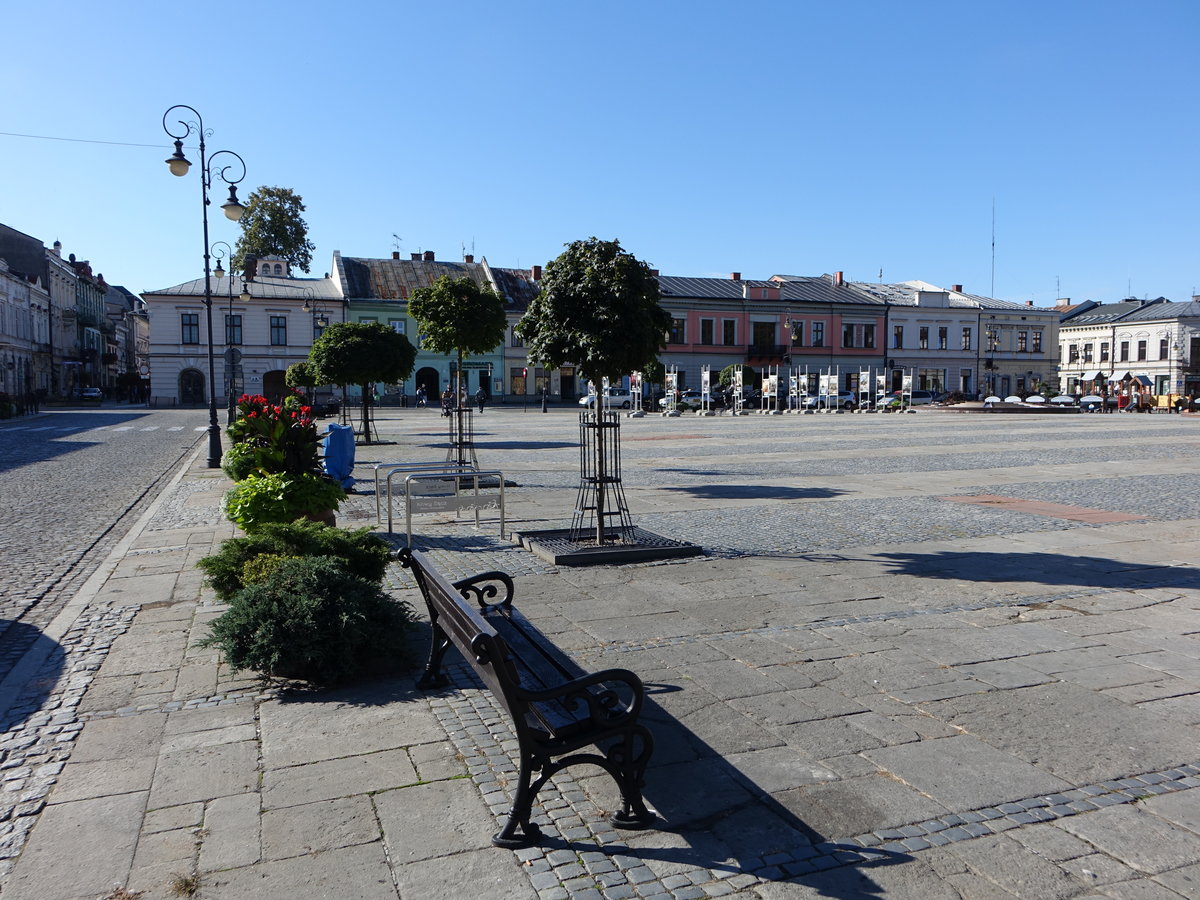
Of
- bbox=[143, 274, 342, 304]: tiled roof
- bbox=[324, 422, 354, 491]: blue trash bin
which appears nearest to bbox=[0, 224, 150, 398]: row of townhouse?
bbox=[143, 274, 342, 304]: tiled roof

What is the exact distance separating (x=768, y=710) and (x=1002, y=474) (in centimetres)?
1310

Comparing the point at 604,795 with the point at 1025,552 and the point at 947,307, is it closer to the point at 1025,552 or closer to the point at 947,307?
the point at 1025,552

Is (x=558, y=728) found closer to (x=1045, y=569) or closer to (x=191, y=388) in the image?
(x=1045, y=569)

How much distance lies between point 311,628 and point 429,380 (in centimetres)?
5762

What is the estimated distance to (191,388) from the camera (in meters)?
58.3

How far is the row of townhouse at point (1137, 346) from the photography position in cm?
7588

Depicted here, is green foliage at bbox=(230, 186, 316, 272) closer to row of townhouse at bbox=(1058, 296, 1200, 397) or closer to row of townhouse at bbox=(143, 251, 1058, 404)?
row of townhouse at bbox=(143, 251, 1058, 404)

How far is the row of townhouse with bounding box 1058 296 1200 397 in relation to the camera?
7588cm

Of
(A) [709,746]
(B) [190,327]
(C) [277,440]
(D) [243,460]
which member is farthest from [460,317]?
(B) [190,327]

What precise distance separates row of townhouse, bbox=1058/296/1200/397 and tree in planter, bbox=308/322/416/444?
59.7 metres

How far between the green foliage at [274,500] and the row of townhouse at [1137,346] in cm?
7032

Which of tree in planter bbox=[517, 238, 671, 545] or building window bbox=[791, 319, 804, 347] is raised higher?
building window bbox=[791, 319, 804, 347]

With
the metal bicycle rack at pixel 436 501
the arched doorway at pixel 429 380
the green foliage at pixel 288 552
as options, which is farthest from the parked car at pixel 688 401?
the green foliage at pixel 288 552

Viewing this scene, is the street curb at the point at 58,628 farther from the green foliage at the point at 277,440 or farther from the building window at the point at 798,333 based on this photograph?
the building window at the point at 798,333
